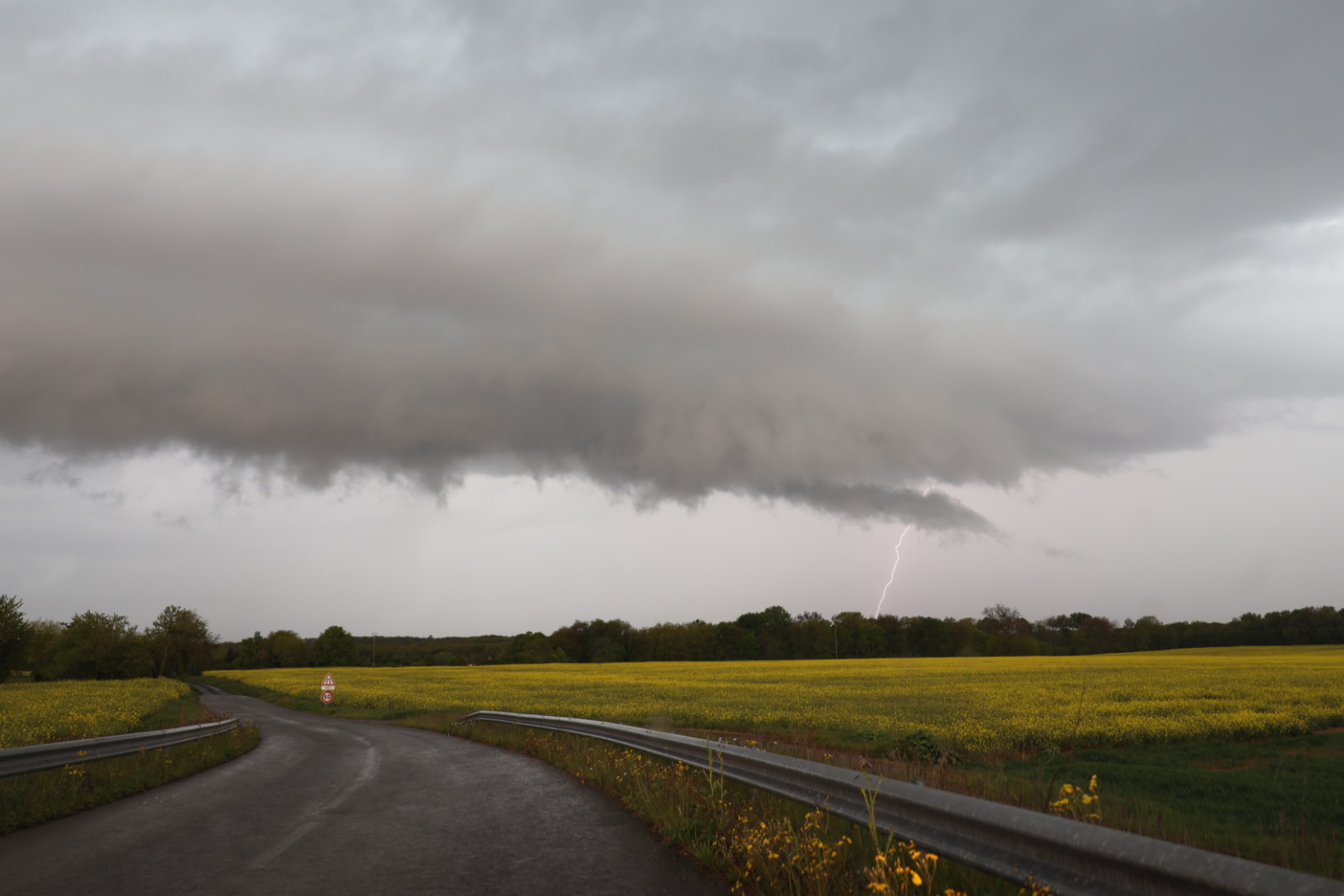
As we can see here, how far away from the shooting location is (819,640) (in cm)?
11675

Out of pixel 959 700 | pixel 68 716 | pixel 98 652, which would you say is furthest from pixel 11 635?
pixel 959 700

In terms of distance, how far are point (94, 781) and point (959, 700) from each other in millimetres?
24007

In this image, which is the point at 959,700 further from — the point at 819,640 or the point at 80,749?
the point at 819,640

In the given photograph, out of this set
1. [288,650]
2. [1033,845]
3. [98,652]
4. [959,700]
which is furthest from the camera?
[288,650]

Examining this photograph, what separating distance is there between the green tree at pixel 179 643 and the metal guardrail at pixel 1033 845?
117 m

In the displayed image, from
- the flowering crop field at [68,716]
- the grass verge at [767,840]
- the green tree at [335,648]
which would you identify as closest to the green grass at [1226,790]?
the grass verge at [767,840]

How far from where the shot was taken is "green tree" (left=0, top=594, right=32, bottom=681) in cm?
6694

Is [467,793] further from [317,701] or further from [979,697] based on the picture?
[317,701]

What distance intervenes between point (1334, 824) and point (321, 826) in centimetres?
1194

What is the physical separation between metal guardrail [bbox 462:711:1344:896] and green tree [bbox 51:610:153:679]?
10436 cm

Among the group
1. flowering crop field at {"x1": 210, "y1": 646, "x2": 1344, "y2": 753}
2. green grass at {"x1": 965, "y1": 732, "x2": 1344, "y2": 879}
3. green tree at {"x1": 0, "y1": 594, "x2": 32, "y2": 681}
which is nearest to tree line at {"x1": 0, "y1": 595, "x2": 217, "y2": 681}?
green tree at {"x1": 0, "y1": 594, "x2": 32, "y2": 681}

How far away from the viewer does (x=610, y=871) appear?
629cm

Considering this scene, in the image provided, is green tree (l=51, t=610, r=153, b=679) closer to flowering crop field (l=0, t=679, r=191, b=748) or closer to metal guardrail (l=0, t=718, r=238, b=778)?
flowering crop field (l=0, t=679, r=191, b=748)

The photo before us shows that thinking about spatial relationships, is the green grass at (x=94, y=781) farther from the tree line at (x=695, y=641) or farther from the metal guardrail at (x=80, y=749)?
the tree line at (x=695, y=641)
